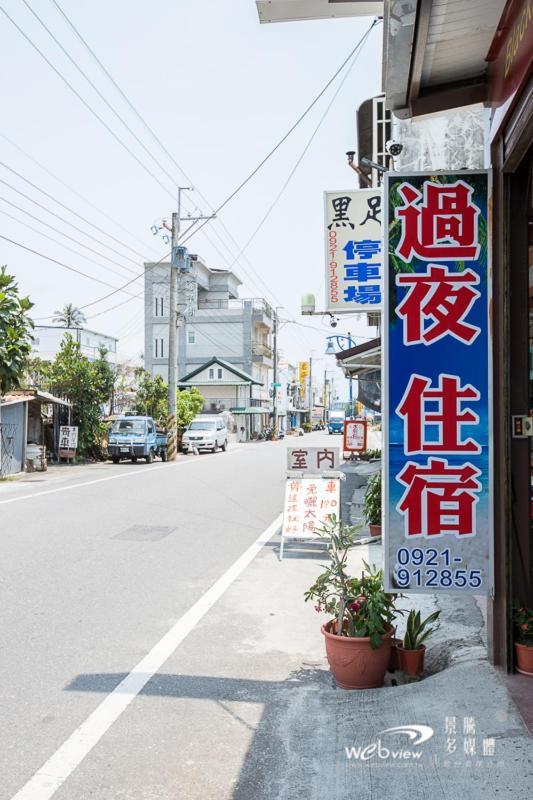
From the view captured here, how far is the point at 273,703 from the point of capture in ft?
14.5

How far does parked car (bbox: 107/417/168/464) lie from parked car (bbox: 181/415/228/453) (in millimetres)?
6259

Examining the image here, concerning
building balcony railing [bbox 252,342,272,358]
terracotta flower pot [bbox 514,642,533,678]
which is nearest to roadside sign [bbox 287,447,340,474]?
terracotta flower pot [bbox 514,642,533,678]

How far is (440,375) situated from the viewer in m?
4.27

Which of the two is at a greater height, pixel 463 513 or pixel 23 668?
pixel 463 513

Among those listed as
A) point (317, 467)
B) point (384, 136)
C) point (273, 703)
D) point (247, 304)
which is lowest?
point (273, 703)

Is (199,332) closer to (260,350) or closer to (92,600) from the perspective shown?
(260,350)

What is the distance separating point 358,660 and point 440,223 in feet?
9.30

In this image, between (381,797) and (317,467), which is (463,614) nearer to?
(381,797)

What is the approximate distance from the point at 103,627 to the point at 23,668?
1041 millimetres

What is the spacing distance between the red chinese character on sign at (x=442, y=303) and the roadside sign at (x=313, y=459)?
5195 millimetres

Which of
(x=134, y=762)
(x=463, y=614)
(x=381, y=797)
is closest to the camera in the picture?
(x=381, y=797)

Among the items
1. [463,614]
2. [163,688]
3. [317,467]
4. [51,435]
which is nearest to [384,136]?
[317,467]

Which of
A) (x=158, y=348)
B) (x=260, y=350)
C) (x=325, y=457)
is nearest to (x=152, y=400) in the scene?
(x=325, y=457)

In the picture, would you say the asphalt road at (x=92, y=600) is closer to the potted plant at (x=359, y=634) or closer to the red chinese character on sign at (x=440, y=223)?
the potted plant at (x=359, y=634)
